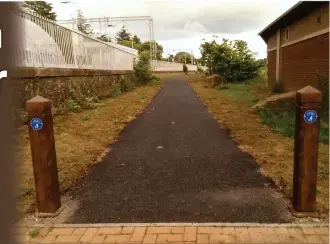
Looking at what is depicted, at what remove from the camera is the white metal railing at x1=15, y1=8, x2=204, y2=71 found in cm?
779

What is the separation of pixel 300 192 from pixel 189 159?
7.46 ft

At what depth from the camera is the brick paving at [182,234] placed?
2.97 m

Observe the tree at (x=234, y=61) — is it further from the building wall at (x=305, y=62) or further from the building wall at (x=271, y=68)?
the building wall at (x=305, y=62)

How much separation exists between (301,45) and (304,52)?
20.7 inches

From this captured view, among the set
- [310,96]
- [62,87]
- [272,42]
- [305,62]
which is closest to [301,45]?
[305,62]

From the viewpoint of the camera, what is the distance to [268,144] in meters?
6.15

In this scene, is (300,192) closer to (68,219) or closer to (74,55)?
(68,219)

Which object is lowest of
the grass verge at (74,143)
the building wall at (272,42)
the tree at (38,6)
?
Answer: the grass verge at (74,143)

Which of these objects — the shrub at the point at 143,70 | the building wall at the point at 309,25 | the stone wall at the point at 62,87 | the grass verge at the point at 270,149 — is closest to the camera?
the grass verge at the point at 270,149

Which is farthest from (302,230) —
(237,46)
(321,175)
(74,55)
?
(237,46)

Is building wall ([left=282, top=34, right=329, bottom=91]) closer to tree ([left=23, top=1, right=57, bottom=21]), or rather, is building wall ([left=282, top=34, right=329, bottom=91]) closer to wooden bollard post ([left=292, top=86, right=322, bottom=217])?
wooden bollard post ([left=292, top=86, right=322, bottom=217])

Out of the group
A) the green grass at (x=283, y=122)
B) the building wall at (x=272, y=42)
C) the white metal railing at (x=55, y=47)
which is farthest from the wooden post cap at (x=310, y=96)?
the building wall at (x=272, y=42)

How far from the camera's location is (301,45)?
12836 millimetres

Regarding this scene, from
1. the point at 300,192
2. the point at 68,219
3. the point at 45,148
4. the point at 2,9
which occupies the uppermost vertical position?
the point at 2,9
